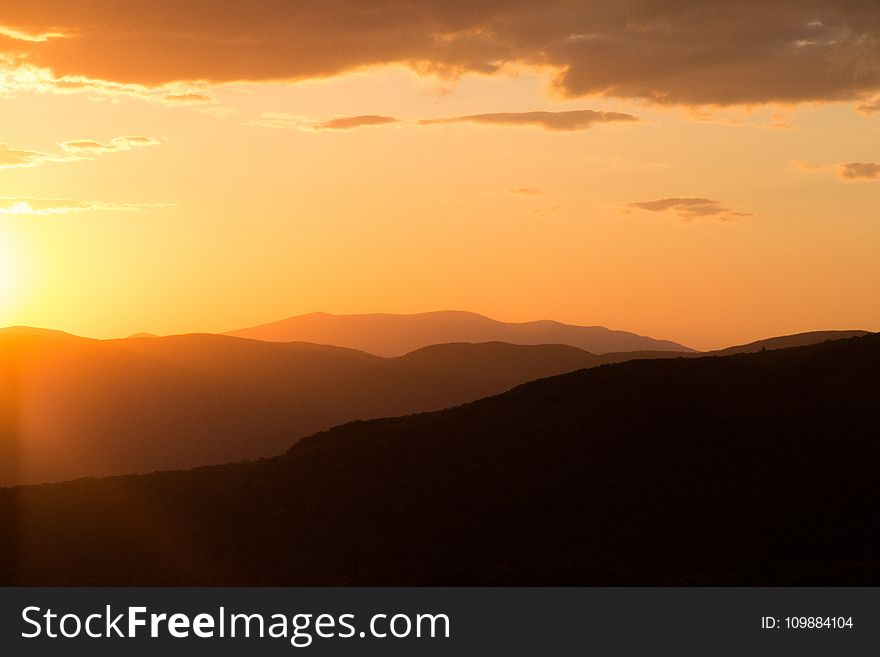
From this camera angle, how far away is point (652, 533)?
29.8m

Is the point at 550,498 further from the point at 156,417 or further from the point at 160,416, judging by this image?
the point at 160,416

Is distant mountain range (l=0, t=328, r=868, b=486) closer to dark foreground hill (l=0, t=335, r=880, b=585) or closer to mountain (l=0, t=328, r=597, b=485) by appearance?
mountain (l=0, t=328, r=597, b=485)

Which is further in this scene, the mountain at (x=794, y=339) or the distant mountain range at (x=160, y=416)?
the distant mountain range at (x=160, y=416)

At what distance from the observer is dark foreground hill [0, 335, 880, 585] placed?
28453mm

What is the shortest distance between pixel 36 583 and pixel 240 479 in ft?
31.4

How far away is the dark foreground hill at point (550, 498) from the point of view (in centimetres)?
2845

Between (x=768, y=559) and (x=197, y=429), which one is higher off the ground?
(x=197, y=429)

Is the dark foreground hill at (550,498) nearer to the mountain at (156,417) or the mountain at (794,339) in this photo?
the mountain at (794,339)

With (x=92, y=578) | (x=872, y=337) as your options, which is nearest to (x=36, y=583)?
(x=92, y=578)

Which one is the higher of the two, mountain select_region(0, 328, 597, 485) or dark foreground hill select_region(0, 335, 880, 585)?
mountain select_region(0, 328, 597, 485)

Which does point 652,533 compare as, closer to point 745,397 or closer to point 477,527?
point 477,527

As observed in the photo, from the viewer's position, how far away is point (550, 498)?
33.2 meters

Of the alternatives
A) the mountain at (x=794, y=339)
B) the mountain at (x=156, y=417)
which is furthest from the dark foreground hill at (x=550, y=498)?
the mountain at (x=156, y=417)

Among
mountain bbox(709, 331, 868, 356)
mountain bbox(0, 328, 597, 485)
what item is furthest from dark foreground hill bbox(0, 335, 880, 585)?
mountain bbox(0, 328, 597, 485)
